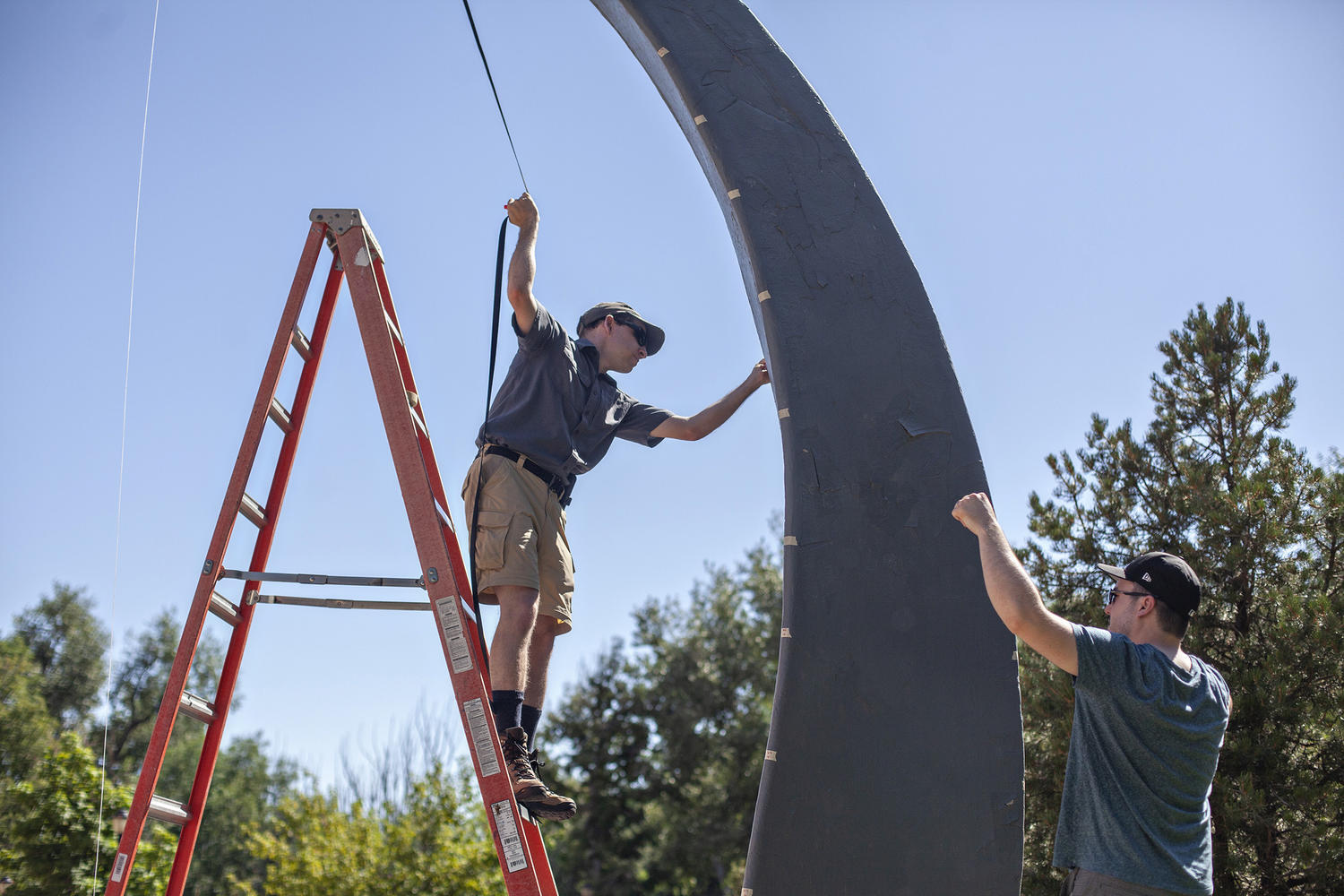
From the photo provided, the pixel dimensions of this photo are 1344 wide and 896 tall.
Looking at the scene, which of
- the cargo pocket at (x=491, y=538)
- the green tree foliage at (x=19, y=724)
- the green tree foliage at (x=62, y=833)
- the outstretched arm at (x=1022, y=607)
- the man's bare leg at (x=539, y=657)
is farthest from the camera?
the green tree foliage at (x=19, y=724)

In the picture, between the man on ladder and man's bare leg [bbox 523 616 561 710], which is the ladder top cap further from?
man's bare leg [bbox 523 616 561 710]

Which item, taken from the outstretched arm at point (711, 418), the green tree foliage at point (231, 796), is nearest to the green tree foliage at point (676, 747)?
the green tree foliage at point (231, 796)

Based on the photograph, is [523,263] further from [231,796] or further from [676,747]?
[231,796]

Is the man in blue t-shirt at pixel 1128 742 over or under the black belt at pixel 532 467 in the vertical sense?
under

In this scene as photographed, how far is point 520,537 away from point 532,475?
0.79ft

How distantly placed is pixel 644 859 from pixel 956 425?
19.8 meters

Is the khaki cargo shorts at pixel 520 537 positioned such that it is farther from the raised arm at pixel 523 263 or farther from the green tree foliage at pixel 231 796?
the green tree foliage at pixel 231 796

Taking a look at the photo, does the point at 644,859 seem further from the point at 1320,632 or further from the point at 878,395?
the point at 878,395

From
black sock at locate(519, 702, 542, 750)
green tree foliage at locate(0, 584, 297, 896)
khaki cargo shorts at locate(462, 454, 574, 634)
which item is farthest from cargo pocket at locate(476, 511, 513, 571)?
green tree foliage at locate(0, 584, 297, 896)

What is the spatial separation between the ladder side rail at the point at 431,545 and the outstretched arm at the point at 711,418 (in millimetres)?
1026

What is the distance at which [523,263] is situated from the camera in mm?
3135

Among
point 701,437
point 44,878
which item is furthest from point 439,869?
point 701,437

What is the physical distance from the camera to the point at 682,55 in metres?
2.98

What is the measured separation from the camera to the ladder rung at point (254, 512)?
11.3 ft
